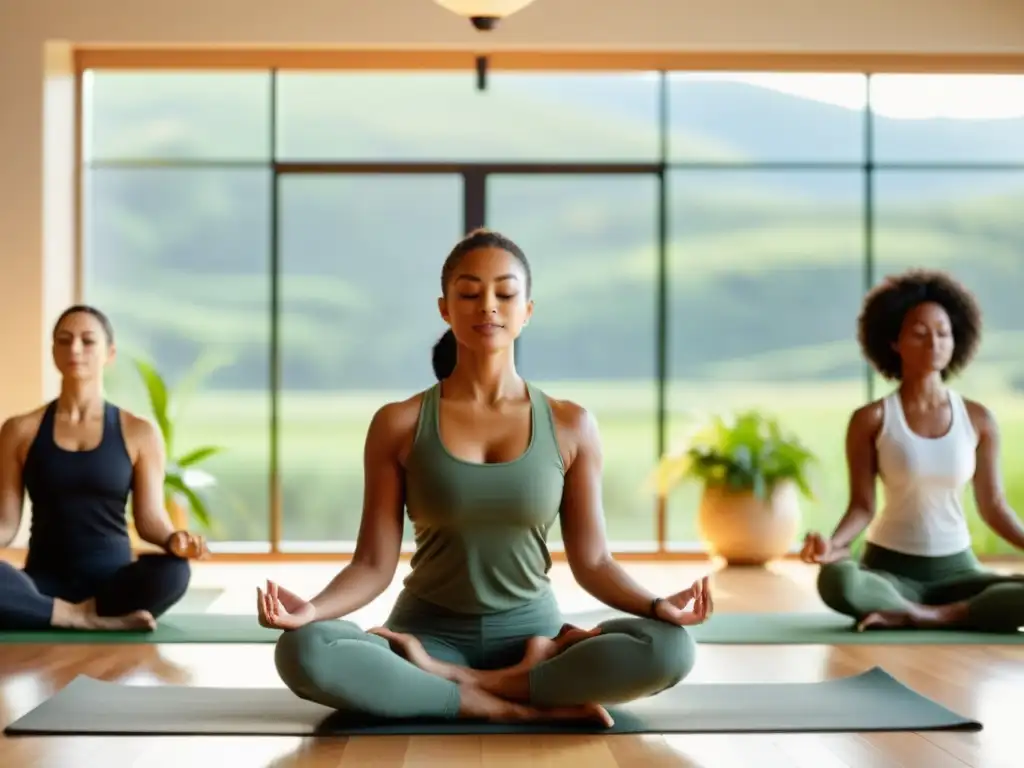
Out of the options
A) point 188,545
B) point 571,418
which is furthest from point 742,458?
point 571,418

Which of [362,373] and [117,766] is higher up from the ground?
[362,373]

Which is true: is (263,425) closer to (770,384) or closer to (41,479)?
(770,384)

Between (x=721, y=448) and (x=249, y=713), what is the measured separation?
4.00 m

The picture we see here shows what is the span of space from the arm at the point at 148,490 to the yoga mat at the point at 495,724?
1.07 m

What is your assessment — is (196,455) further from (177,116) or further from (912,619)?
(912,619)

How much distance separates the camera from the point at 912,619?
440 cm

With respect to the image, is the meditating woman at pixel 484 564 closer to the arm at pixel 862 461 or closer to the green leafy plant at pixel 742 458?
the arm at pixel 862 461

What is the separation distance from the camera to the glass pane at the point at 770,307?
294 inches

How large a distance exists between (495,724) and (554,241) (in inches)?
188

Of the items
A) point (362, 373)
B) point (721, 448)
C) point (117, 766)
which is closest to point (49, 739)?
point (117, 766)

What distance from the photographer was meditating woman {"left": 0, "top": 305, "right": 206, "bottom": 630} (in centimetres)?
446

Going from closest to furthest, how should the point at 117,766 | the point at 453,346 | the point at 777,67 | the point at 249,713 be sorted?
1. the point at 117,766
2. the point at 249,713
3. the point at 453,346
4. the point at 777,67

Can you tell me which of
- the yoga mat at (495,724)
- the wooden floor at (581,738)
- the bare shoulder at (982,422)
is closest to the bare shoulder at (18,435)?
the wooden floor at (581,738)

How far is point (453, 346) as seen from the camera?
351 cm
